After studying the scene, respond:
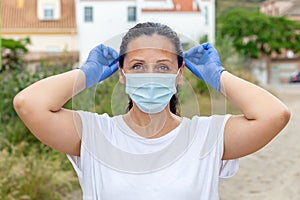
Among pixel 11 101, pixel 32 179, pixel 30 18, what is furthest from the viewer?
pixel 30 18

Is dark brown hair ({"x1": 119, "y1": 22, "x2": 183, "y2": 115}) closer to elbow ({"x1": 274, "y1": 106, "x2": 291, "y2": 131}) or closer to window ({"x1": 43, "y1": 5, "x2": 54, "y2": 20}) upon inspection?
elbow ({"x1": 274, "y1": 106, "x2": 291, "y2": 131})

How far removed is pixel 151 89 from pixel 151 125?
0.13m

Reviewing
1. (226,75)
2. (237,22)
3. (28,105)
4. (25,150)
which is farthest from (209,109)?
(237,22)

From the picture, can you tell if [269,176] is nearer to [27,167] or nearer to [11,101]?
[27,167]

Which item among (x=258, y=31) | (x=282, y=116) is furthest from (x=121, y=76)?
(x=258, y=31)

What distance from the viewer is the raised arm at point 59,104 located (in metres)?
2.56

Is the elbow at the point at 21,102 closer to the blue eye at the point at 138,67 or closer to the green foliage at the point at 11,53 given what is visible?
the blue eye at the point at 138,67

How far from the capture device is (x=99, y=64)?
8.54ft

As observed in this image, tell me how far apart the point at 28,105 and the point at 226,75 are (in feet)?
2.19

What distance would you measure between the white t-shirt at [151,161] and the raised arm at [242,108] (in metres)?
0.06

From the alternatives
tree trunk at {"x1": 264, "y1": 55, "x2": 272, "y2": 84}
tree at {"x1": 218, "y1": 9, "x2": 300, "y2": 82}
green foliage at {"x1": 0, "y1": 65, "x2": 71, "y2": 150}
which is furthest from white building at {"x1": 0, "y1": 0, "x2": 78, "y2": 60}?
green foliage at {"x1": 0, "y1": 65, "x2": 71, "y2": 150}

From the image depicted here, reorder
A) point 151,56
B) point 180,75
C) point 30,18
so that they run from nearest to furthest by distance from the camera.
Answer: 1. point 151,56
2. point 180,75
3. point 30,18

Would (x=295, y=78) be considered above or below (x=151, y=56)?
below

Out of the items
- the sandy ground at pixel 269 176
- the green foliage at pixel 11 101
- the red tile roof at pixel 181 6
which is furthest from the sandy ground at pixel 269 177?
the red tile roof at pixel 181 6
